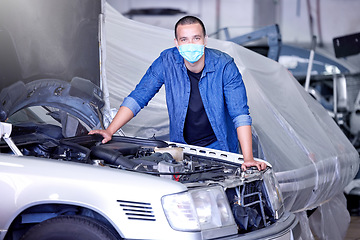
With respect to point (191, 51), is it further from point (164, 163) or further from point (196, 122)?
point (164, 163)

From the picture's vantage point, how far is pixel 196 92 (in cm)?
439

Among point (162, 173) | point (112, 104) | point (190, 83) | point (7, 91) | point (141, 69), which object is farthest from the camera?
point (141, 69)

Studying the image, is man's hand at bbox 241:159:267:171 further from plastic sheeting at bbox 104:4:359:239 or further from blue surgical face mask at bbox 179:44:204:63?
plastic sheeting at bbox 104:4:359:239

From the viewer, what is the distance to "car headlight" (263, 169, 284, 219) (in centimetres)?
357

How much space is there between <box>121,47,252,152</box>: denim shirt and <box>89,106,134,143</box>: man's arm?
1.7 inches

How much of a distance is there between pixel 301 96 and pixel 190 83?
10.1 ft

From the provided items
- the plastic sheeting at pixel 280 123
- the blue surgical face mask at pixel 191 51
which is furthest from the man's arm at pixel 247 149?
the plastic sheeting at pixel 280 123

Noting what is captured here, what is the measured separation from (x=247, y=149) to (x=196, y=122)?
0.64 m

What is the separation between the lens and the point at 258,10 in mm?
12492

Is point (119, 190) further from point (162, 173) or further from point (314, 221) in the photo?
point (314, 221)

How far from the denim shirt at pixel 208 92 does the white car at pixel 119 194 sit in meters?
0.46

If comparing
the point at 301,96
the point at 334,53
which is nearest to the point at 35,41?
the point at 301,96

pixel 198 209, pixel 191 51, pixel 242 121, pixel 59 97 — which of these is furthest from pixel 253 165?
pixel 59 97

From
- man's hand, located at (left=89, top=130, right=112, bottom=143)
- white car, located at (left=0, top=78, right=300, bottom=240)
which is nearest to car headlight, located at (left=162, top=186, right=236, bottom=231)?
white car, located at (left=0, top=78, right=300, bottom=240)
